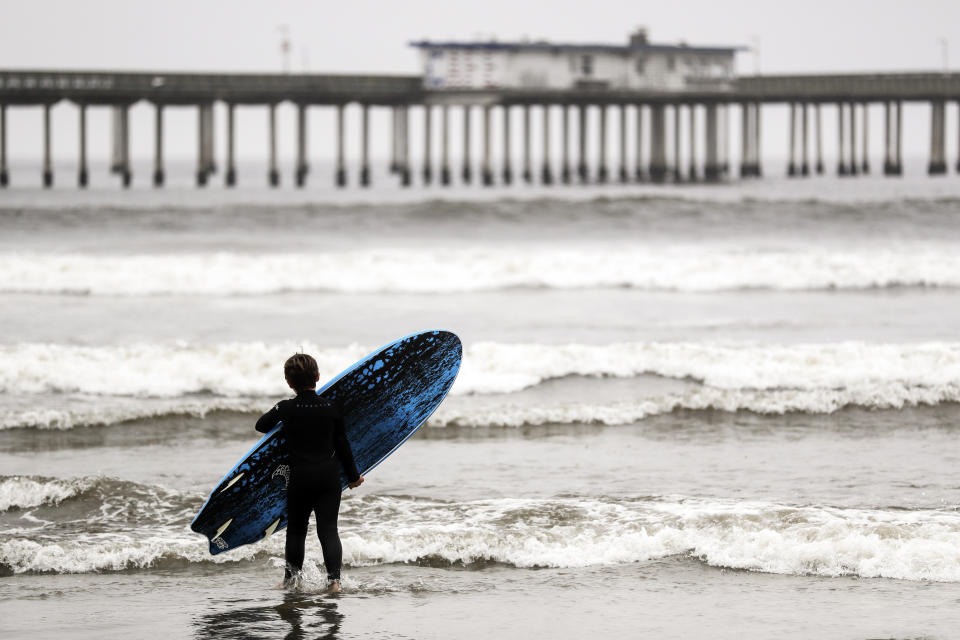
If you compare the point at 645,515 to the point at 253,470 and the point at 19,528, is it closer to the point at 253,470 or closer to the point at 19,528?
the point at 253,470

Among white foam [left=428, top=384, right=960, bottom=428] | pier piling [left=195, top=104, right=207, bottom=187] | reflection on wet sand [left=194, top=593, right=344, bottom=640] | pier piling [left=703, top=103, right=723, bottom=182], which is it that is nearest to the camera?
reflection on wet sand [left=194, top=593, right=344, bottom=640]

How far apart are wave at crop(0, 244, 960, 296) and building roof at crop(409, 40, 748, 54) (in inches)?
1513

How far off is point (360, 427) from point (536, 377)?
584 centimetres

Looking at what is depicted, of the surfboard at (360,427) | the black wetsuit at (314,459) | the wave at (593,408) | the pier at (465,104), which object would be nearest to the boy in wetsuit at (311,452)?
the black wetsuit at (314,459)

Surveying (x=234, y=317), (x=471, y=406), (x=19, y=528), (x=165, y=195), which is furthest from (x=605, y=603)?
(x=165, y=195)

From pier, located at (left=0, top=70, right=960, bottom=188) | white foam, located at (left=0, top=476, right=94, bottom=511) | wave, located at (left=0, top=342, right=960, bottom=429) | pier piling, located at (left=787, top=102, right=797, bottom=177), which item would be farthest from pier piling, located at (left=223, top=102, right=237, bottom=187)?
white foam, located at (left=0, top=476, right=94, bottom=511)

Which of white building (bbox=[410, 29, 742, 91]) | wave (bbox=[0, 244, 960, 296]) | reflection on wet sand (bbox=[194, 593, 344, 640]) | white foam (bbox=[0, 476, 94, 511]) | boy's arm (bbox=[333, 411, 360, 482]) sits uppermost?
white building (bbox=[410, 29, 742, 91])

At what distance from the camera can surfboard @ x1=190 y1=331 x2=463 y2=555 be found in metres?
6.62

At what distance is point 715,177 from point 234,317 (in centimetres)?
5056

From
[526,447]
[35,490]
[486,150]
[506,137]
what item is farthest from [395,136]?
[35,490]

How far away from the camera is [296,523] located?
6.11 meters

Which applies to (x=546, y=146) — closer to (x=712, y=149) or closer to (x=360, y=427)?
(x=712, y=149)

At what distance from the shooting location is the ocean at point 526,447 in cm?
609

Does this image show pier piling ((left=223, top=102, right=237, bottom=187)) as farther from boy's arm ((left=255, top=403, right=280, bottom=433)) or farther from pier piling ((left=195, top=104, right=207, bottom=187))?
boy's arm ((left=255, top=403, right=280, bottom=433))
